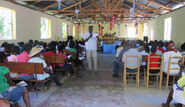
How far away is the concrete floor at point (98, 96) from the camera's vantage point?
2836 mm

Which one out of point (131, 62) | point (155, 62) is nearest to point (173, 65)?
point (155, 62)

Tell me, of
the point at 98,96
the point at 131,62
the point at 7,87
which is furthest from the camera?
the point at 131,62

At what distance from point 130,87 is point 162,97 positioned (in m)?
0.78

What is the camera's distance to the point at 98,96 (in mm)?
3191

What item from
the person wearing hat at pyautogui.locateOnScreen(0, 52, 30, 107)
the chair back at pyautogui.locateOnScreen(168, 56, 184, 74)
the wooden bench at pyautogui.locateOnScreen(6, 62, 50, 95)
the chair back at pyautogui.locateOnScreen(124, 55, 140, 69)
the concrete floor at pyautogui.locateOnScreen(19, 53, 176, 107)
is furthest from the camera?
the chair back at pyautogui.locateOnScreen(124, 55, 140, 69)

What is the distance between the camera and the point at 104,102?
9.53 ft

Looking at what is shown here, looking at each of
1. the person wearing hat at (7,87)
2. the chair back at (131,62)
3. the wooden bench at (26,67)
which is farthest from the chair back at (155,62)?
the person wearing hat at (7,87)

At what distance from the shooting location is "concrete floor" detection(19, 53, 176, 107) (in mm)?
2836

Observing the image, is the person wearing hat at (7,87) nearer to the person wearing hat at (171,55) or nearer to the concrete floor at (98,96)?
the concrete floor at (98,96)

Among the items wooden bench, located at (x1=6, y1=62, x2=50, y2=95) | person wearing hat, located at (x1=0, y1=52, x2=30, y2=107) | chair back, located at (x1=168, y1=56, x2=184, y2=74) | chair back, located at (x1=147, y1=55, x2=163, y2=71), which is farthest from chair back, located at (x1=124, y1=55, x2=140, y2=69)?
person wearing hat, located at (x1=0, y1=52, x2=30, y2=107)

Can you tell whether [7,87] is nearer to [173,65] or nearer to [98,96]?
[98,96]

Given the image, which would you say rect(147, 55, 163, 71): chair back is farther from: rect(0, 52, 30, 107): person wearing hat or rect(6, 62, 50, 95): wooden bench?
rect(0, 52, 30, 107): person wearing hat

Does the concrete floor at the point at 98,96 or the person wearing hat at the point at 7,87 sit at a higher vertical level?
the person wearing hat at the point at 7,87

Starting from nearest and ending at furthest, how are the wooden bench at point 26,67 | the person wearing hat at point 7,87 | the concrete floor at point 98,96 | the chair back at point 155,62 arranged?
1. the person wearing hat at point 7,87
2. the concrete floor at point 98,96
3. the wooden bench at point 26,67
4. the chair back at point 155,62
